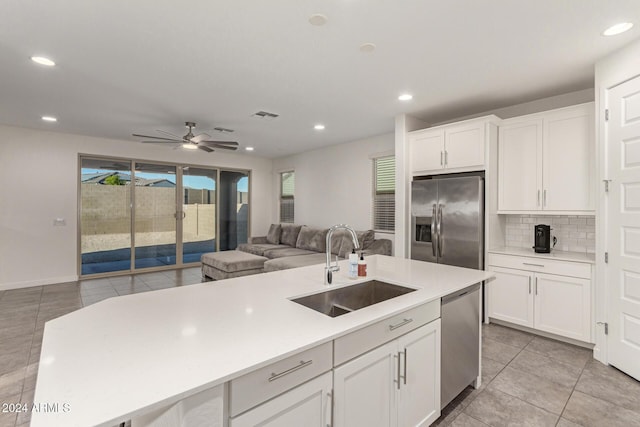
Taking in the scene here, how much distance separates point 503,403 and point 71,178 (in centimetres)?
690

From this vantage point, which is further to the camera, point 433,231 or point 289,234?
point 289,234

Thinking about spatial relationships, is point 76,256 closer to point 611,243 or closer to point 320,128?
point 320,128

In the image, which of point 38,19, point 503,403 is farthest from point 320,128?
point 503,403

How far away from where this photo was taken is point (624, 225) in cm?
245

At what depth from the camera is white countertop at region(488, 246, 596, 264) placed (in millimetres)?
2927

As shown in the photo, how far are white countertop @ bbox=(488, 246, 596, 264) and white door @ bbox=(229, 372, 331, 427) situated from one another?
9.77 ft

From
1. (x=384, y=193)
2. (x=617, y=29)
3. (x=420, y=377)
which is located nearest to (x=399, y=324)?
(x=420, y=377)

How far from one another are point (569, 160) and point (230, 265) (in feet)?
15.3

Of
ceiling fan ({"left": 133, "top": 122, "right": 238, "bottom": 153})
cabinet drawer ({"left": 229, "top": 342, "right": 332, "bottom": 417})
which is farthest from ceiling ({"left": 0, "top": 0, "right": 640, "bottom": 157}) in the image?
cabinet drawer ({"left": 229, "top": 342, "right": 332, "bottom": 417})

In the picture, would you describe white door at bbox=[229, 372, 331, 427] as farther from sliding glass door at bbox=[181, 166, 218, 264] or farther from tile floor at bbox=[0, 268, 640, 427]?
sliding glass door at bbox=[181, 166, 218, 264]

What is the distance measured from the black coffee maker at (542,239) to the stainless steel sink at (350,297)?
2.40m

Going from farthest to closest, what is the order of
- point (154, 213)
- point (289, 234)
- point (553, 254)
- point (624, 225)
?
point (289, 234), point (154, 213), point (553, 254), point (624, 225)

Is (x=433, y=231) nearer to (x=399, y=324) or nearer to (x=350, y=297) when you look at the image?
(x=350, y=297)

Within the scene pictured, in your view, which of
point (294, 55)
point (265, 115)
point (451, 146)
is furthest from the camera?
point (265, 115)
